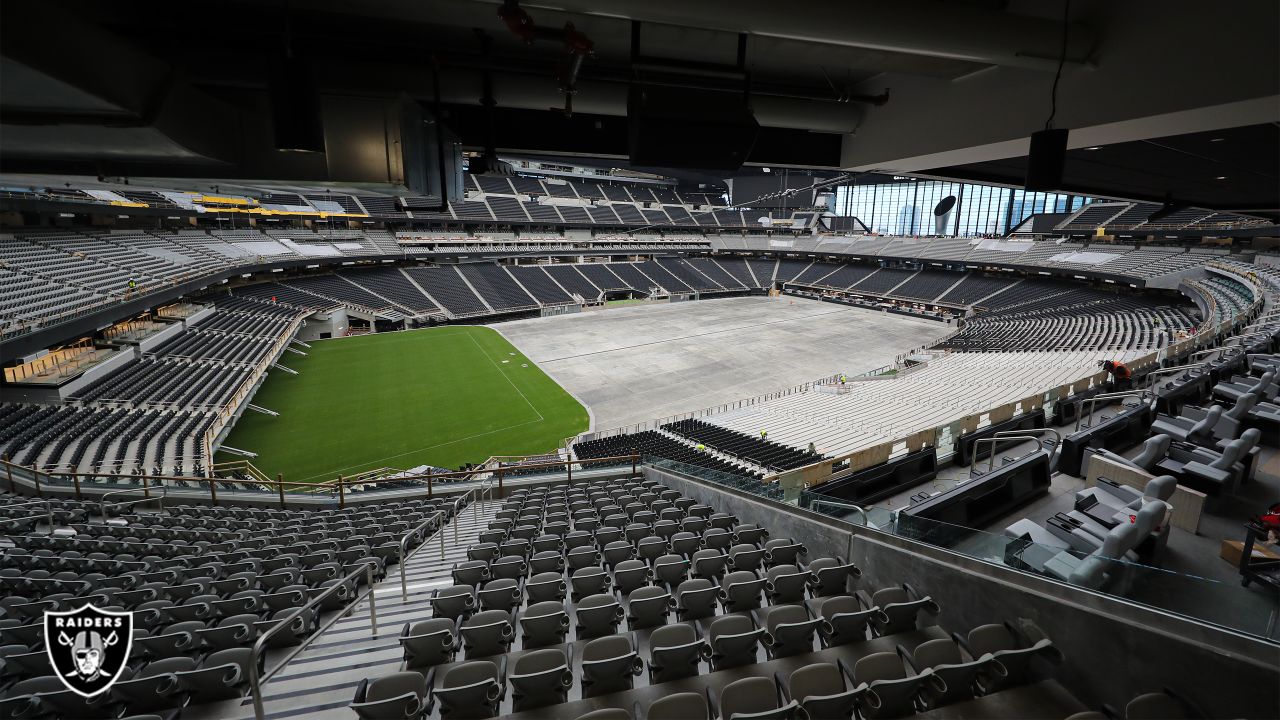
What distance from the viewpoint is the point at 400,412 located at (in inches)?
848

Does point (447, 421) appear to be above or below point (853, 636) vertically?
below

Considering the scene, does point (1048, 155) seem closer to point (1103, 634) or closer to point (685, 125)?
point (685, 125)

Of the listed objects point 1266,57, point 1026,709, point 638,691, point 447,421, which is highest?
point 1266,57

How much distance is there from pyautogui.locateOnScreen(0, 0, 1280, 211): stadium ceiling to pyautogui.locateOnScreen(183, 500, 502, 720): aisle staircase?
3996 millimetres

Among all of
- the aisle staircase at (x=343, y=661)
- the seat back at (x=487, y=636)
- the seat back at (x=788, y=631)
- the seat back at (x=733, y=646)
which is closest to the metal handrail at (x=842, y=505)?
the seat back at (x=788, y=631)

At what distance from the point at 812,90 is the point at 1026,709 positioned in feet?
17.2

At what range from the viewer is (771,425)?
60.0 ft

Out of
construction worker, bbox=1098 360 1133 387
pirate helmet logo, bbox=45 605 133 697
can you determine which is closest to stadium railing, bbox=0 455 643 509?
pirate helmet logo, bbox=45 605 133 697

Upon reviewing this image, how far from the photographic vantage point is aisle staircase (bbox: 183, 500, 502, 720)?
3660mm

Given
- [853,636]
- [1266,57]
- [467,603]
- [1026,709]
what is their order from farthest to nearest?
[467,603], [853,636], [1026,709], [1266,57]

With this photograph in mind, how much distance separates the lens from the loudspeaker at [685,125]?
155 inches

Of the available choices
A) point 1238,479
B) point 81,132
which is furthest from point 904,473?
point 81,132

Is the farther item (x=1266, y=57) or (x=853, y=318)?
(x=853, y=318)

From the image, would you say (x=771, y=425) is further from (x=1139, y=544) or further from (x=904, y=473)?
(x=1139, y=544)
